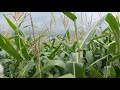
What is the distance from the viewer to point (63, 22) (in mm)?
1796

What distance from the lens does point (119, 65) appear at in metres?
1.20

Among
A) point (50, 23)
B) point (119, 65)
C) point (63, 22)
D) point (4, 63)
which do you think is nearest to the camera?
point (119, 65)

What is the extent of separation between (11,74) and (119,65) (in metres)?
0.47
